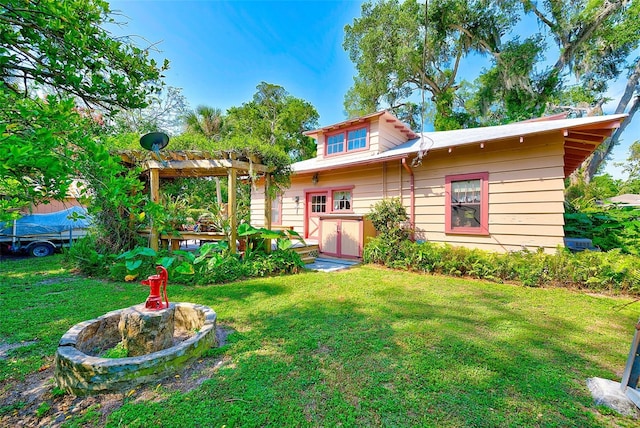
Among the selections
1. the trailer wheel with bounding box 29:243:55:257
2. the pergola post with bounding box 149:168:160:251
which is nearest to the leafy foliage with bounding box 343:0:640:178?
the pergola post with bounding box 149:168:160:251

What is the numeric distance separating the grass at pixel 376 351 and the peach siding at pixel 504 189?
1.38 meters

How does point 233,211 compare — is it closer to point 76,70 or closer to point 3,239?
point 76,70

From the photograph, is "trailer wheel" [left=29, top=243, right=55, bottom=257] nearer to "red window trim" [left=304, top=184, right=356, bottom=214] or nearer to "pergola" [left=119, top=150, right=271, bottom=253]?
"pergola" [left=119, top=150, right=271, bottom=253]

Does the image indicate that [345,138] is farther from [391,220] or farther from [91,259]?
[91,259]

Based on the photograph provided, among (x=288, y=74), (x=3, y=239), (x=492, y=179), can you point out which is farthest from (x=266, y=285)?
(x=288, y=74)

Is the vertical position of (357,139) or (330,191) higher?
(357,139)

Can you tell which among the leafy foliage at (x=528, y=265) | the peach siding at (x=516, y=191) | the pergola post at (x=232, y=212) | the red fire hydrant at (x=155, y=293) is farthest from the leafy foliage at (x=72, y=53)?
the peach siding at (x=516, y=191)

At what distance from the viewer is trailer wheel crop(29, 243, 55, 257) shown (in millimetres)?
8242

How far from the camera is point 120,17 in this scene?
91.6 inches

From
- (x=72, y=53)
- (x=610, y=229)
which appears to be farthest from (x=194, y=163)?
(x=610, y=229)

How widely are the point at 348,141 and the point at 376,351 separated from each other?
7.79 meters

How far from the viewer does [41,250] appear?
8.33 meters

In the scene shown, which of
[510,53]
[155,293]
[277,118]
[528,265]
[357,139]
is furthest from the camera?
[277,118]

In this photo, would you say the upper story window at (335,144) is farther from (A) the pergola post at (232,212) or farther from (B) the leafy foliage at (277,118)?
(B) the leafy foliage at (277,118)
